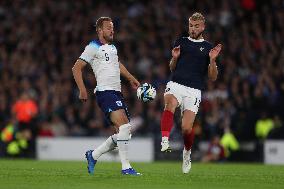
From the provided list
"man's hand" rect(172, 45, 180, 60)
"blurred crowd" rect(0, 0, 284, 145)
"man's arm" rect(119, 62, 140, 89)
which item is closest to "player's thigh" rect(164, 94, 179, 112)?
"man's arm" rect(119, 62, 140, 89)

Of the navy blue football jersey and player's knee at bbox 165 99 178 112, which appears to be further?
the navy blue football jersey

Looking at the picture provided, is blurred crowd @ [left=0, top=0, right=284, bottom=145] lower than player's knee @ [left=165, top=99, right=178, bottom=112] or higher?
higher

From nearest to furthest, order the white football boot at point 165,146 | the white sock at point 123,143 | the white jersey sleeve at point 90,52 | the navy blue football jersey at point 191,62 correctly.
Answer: the white football boot at point 165,146 → the white sock at point 123,143 → the white jersey sleeve at point 90,52 → the navy blue football jersey at point 191,62

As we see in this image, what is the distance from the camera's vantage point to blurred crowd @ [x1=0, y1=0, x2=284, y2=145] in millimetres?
21516

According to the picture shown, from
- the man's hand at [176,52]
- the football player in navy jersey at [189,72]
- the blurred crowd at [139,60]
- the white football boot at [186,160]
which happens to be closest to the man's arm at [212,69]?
the football player in navy jersey at [189,72]

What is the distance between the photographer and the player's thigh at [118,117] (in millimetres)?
12203

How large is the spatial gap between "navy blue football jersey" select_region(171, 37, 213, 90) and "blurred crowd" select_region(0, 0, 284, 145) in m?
8.57

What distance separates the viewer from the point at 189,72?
12.5m

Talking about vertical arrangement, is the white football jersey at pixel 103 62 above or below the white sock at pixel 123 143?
above

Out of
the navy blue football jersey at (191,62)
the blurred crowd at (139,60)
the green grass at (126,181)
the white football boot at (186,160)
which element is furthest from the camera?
the blurred crowd at (139,60)

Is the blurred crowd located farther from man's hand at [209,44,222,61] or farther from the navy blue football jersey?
man's hand at [209,44,222,61]

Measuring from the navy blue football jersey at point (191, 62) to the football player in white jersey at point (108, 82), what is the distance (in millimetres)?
931

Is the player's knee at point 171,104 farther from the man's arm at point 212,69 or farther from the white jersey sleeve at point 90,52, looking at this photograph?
→ the white jersey sleeve at point 90,52

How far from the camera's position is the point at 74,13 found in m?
26.9
